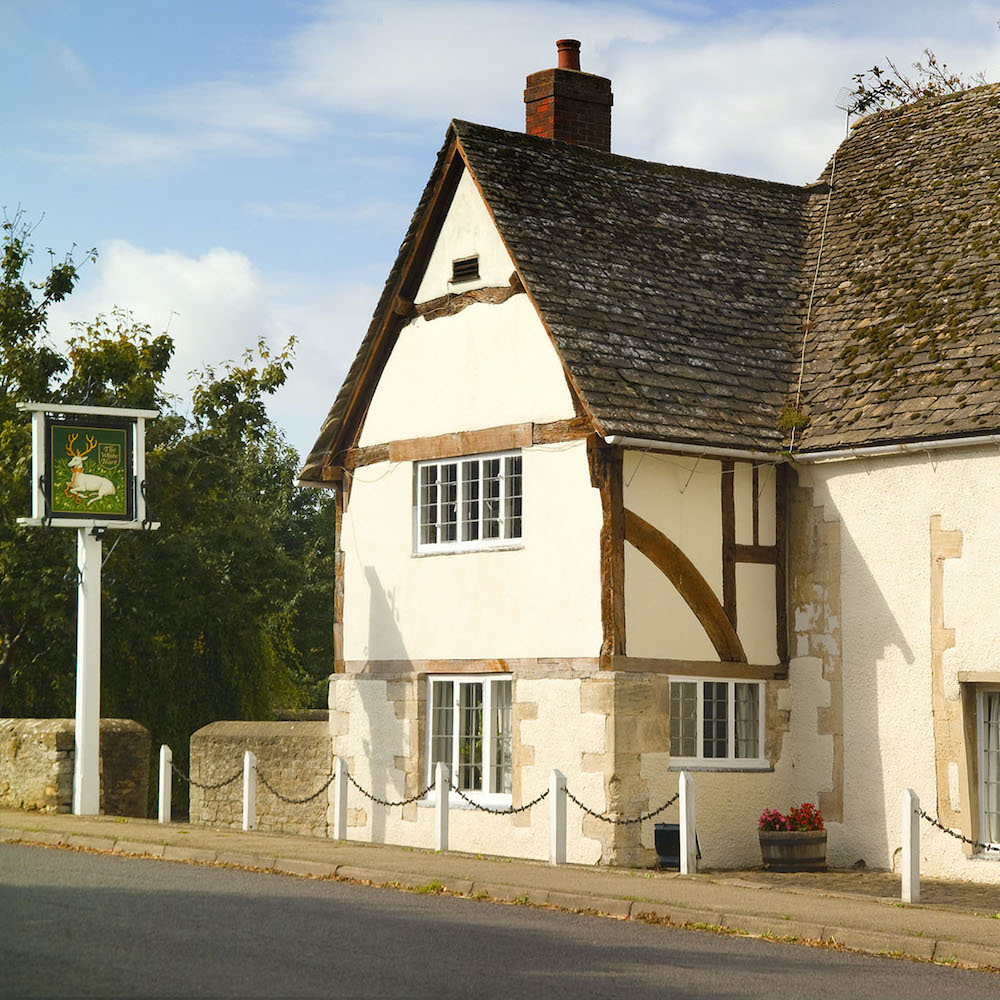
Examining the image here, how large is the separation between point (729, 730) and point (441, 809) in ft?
11.3

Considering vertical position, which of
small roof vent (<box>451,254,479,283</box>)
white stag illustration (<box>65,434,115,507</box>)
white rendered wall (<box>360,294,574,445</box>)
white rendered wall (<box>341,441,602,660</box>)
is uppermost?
small roof vent (<box>451,254,479,283</box>)

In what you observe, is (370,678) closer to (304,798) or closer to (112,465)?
(304,798)

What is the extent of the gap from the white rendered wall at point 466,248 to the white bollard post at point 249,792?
6.23 metres

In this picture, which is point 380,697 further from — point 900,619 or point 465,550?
point 900,619

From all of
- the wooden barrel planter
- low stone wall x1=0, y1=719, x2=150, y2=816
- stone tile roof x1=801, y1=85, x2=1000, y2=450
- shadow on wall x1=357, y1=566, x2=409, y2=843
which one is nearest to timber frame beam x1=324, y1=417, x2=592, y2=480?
shadow on wall x1=357, y1=566, x2=409, y2=843

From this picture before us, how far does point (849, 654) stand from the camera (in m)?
18.1

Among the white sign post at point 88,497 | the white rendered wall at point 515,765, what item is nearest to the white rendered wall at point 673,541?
the white rendered wall at point 515,765

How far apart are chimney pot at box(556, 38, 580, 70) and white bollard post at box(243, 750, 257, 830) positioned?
34.4 ft

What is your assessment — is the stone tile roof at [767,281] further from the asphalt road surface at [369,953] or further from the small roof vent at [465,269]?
the asphalt road surface at [369,953]

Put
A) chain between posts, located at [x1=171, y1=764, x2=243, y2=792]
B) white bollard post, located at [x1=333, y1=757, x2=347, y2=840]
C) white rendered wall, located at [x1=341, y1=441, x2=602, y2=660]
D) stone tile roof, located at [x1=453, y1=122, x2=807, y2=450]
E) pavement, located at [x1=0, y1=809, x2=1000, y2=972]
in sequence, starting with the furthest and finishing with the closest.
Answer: chain between posts, located at [x1=171, y1=764, x2=243, y2=792] < white bollard post, located at [x1=333, y1=757, x2=347, y2=840] < stone tile roof, located at [x1=453, y1=122, x2=807, y2=450] < white rendered wall, located at [x1=341, y1=441, x2=602, y2=660] < pavement, located at [x1=0, y1=809, x2=1000, y2=972]

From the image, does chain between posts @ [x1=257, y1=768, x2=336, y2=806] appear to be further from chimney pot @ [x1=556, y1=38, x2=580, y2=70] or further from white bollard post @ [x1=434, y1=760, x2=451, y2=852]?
chimney pot @ [x1=556, y1=38, x2=580, y2=70]

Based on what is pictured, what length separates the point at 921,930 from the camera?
1188 centimetres

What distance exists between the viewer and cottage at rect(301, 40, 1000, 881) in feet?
56.3

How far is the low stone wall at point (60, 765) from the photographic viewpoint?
21.1m
